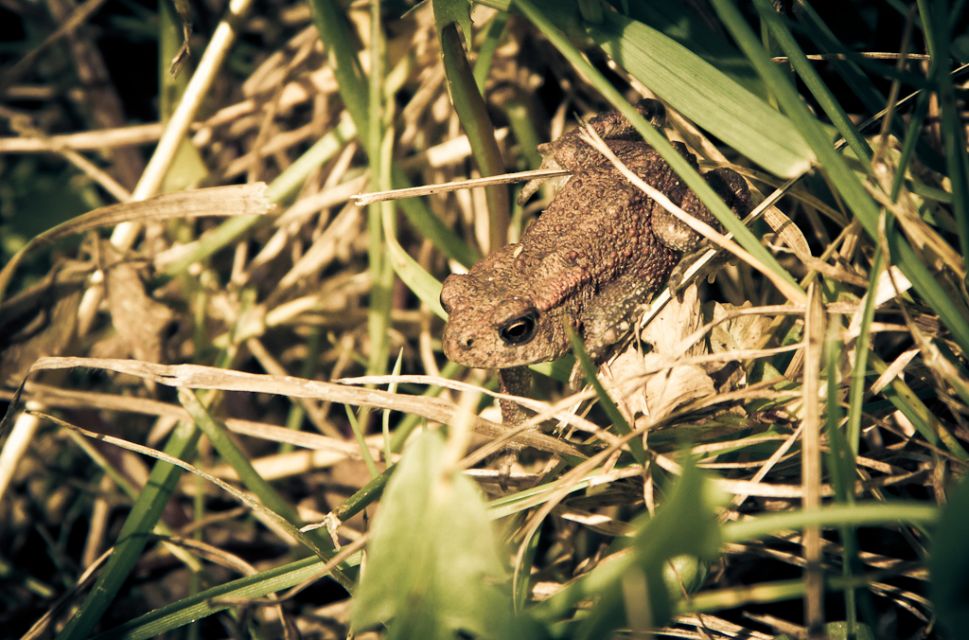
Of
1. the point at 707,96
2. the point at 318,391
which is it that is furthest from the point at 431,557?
the point at 707,96

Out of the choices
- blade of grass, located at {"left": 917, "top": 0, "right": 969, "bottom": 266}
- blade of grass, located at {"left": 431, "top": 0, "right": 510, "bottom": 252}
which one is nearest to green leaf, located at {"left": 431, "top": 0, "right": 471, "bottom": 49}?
blade of grass, located at {"left": 431, "top": 0, "right": 510, "bottom": 252}

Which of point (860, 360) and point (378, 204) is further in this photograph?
point (378, 204)

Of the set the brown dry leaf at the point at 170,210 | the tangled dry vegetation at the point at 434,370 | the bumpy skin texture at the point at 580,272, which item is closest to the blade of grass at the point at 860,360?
the tangled dry vegetation at the point at 434,370

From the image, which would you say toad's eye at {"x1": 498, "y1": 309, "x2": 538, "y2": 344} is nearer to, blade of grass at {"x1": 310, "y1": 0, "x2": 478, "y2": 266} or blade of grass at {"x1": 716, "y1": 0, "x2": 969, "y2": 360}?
blade of grass at {"x1": 310, "y1": 0, "x2": 478, "y2": 266}

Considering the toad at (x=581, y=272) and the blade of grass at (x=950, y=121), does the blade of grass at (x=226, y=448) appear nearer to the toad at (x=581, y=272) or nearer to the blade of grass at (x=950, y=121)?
the toad at (x=581, y=272)

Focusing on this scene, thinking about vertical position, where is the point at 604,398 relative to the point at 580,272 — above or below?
below

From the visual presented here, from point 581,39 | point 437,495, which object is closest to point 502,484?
point 437,495

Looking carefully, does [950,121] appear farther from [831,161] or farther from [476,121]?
[476,121]
